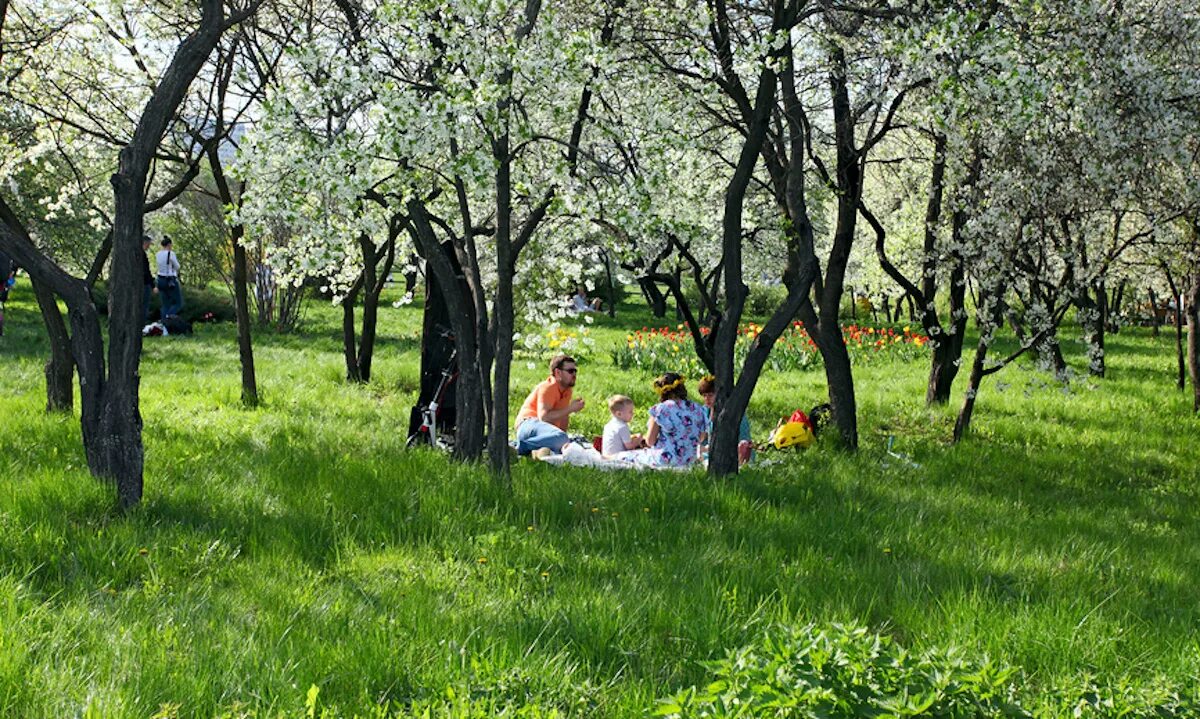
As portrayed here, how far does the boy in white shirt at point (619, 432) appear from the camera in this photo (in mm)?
9492

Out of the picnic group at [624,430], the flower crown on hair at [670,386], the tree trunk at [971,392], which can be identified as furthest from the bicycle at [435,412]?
the tree trunk at [971,392]

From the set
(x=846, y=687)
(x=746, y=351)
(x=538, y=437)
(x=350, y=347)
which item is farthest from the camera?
(x=746, y=351)

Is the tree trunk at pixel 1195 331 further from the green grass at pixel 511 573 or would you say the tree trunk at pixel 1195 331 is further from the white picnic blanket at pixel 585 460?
the white picnic blanket at pixel 585 460

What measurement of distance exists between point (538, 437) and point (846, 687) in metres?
6.68

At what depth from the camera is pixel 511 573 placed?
15.2 ft

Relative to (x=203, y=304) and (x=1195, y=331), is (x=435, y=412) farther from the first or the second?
(x=203, y=304)

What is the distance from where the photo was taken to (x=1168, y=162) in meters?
8.91

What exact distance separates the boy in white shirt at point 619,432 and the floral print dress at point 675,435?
0.42m

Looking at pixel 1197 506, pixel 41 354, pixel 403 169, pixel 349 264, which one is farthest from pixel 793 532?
pixel 41 354

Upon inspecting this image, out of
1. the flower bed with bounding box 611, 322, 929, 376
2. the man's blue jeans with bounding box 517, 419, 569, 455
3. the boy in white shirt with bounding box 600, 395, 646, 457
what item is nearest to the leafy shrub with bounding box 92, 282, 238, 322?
the flower bed with bounding box 611, 322, 929, 376

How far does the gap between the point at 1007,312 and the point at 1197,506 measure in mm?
2726

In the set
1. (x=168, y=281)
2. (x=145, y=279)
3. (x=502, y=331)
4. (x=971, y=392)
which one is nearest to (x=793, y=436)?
(x=971, y=392)

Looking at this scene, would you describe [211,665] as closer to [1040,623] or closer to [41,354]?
[1040,623]

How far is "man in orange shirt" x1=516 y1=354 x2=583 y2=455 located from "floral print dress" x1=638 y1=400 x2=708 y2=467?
0.93 m
